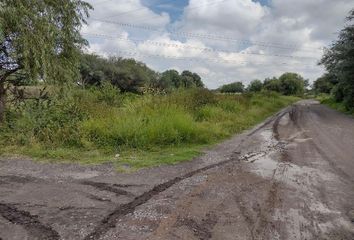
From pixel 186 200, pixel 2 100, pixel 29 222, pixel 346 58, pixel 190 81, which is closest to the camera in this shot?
pixel 29 222

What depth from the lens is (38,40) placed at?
11.3 meters

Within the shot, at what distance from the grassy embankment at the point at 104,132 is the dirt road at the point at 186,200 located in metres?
0.84

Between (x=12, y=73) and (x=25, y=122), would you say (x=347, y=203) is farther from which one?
(x=12, y=73)

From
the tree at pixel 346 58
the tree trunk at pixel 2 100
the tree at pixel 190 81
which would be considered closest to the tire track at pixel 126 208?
Answer: the tree trunk at pixel 2 100

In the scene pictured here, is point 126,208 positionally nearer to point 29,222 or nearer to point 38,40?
point 29,222

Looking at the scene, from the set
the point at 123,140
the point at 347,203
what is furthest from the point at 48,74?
the point at 347,203

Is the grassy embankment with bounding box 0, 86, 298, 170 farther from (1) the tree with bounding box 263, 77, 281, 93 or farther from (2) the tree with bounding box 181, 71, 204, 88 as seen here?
(1) the tree with bounding box 263, 77, 281, 93

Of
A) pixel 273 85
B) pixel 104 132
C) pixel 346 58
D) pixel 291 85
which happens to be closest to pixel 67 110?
pixel 104 132

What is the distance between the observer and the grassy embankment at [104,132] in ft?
30.2

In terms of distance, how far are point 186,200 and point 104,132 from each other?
17.4 feet

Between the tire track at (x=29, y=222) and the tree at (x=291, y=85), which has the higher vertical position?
the tree at (x=291, y=85)

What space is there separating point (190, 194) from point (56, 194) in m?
2.24

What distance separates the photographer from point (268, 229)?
4.58 m

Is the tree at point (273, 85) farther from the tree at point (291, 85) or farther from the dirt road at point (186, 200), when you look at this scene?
the dirt road at point (186, 200)
